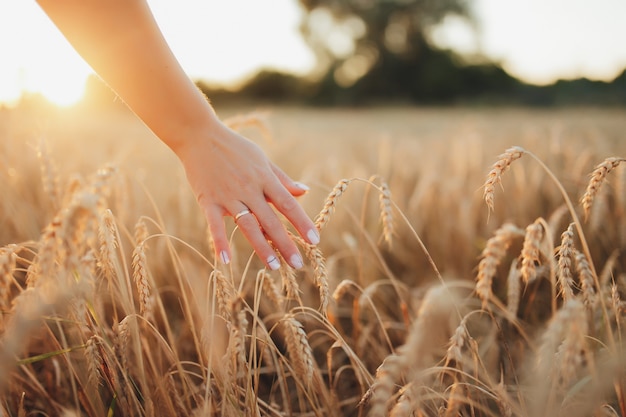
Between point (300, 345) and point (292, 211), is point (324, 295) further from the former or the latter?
point (292, 211)

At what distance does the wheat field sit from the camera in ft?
2.76

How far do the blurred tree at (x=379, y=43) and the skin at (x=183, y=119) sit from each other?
2703 cm

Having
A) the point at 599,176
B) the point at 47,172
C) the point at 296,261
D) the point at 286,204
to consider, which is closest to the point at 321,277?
the point at 296,261

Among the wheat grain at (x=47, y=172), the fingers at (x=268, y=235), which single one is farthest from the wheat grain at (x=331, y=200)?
the wheat grain at (x=47, y=172)

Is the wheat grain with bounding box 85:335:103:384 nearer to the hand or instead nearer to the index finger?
the hand

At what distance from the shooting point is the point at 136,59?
3.41 feet

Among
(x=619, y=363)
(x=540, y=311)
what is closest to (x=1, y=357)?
(x=619, y=363)

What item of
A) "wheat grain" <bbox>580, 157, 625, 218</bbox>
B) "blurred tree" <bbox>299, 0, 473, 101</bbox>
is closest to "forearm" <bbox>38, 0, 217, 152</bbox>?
"wheat grain" <bbox>580, 157, 625, 218</bbox>

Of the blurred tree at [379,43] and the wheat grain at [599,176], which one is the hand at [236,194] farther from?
the blurred tree at [379,43]

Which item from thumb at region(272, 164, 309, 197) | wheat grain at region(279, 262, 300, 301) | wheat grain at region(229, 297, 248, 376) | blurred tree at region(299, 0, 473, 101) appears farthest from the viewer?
blurred tree at region(299, 0, 473, 101)

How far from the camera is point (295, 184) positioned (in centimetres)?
131

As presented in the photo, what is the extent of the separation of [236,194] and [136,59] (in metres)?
0.39

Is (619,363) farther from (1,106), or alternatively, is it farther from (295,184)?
(1,106)

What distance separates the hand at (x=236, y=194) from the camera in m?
1.14
